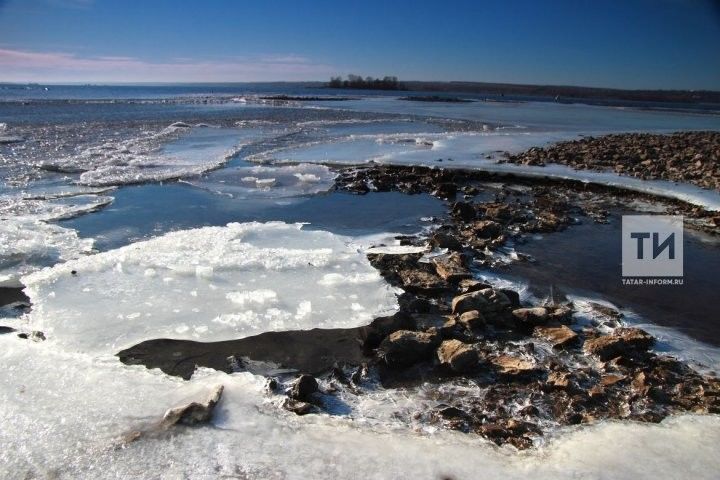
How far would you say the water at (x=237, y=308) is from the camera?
303 cm

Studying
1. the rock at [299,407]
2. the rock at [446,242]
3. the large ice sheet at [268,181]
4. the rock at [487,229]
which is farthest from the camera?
the large ice sheet at [268,181]

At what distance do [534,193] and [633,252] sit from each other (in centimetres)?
398

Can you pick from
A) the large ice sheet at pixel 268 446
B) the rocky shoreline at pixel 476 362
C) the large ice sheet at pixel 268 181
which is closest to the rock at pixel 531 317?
the rocky shoreline at pixel 476 362

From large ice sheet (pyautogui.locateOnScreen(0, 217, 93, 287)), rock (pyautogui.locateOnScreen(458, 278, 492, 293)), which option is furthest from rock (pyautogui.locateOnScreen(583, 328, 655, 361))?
large ice sheet (pyautogui.locateOnScreen(0, 217, 93, 287))

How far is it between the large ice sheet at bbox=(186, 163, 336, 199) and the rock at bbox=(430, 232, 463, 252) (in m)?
4.57

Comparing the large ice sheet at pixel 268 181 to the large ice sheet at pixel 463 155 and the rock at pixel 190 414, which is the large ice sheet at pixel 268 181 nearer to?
the large ice sheet at pixel 463 155

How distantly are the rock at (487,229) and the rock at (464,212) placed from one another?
835mm

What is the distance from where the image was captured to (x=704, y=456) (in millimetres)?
3111

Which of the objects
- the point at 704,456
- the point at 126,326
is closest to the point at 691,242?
the point at 704,456

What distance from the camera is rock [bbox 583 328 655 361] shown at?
4.36 m

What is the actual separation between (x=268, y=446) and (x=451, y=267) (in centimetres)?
371

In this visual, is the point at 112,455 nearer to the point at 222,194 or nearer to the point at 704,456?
the point at 704,456

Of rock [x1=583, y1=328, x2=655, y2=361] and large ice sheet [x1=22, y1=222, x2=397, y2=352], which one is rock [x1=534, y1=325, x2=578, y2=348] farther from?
large ice sheet [x1=22, y1=222, x2=397, y2=352]

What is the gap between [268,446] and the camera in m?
3.12
